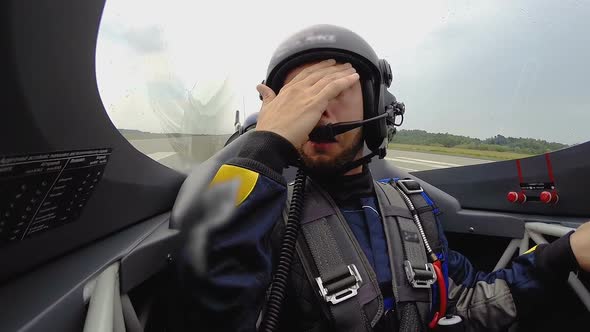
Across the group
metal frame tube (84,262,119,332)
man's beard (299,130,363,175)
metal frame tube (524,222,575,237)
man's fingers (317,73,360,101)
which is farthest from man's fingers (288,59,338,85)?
metal frame tube (524,222,575,237)

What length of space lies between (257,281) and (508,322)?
883 mm

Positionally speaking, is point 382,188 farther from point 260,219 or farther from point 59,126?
point 59,126

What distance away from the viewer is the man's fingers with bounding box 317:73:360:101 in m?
0.85

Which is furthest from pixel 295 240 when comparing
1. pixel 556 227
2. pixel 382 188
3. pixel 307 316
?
pixel 556 227

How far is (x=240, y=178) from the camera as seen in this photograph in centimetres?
72

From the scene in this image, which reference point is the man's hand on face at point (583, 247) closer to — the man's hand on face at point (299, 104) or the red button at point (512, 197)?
the red button at point (512, 197)

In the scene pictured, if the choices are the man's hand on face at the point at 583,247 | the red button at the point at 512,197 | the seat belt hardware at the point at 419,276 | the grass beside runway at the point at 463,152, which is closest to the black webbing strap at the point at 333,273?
the seat belt hardware at the point at 419,276

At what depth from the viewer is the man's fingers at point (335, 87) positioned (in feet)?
2.78

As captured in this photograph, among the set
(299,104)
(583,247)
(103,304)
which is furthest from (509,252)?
(103,304)

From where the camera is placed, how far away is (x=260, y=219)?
0.74 metres

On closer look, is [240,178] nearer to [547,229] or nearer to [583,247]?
[583,247]

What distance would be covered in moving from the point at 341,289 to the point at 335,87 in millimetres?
548

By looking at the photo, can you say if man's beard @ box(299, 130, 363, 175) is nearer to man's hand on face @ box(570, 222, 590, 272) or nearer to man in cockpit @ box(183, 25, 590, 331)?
man in cockpit @ box(183, 25, 590, 331)

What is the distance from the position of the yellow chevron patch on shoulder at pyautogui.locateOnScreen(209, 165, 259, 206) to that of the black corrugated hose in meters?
0.29
